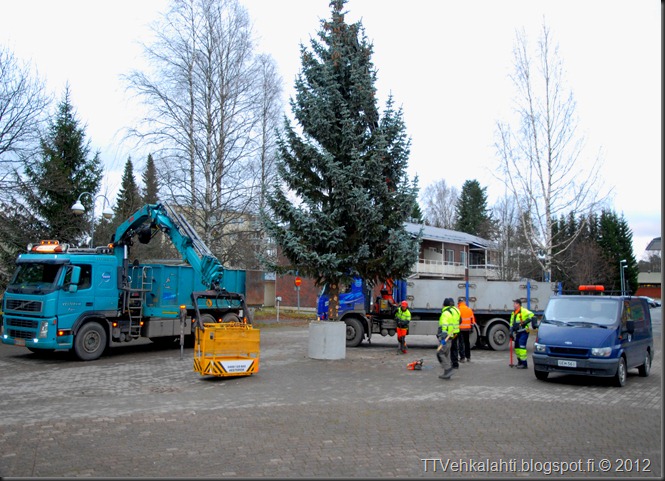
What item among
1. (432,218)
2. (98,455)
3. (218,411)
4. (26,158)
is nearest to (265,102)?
(26,158)

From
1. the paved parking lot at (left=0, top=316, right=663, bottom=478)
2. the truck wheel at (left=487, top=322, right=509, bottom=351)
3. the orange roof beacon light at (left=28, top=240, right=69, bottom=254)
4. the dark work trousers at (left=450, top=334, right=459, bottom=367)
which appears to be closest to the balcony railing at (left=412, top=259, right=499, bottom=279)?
the truck wheel at (left=487, top=322, right=509, bottom=351)

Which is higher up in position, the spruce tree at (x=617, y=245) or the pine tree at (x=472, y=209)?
the pine tree at (x=472, y=209)

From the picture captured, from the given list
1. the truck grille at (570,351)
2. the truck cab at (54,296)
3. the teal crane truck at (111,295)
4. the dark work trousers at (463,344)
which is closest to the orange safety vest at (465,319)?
the dark work trousers at (463,344)

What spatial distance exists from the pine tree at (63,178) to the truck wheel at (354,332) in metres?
13.1

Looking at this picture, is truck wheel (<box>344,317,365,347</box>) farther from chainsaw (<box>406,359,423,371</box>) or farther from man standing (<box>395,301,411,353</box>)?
chainsaw (<box>406,359,423,371</box>)

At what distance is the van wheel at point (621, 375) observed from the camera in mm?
11523

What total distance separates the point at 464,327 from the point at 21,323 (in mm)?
12161

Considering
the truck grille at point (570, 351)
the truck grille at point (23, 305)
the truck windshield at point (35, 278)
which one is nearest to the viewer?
the truck grille at point (570, 351)

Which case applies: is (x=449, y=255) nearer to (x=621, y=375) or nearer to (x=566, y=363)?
(x=621, y=375)

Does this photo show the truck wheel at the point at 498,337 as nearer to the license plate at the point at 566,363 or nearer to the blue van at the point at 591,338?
the blue van at the point at 591,338

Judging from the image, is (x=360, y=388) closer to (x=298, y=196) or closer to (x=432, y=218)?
(x=298, y=196)

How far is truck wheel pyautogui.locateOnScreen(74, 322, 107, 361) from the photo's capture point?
15.4 m

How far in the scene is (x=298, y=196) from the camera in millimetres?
16375

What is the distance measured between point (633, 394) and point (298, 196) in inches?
387
